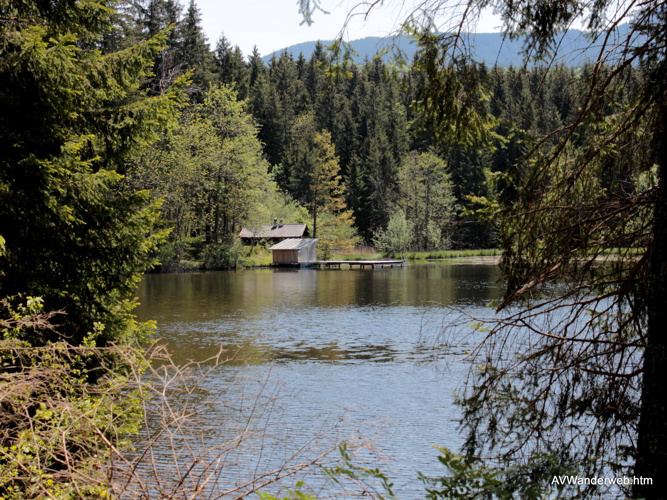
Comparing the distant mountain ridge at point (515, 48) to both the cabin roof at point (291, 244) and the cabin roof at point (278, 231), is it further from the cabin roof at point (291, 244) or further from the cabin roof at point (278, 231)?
the cabin roof at point (278, 231)

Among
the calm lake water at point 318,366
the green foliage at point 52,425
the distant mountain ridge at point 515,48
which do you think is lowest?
the calm lake water at point 318,366

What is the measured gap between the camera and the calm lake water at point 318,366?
9297mm

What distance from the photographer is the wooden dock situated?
51.9m

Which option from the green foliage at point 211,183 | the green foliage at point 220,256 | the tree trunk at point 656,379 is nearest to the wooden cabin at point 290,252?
the green foliage at point 211,183

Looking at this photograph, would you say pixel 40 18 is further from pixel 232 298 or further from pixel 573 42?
pixel 232 298

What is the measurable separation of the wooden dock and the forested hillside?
3.91 meters

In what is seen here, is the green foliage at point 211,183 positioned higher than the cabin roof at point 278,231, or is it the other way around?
the green foliage at point 211,183

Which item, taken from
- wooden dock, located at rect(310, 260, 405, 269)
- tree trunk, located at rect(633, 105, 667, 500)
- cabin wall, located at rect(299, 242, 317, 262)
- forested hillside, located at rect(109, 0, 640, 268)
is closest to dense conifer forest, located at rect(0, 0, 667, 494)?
tree trunk, located at rect(633, 105, 667, 500)

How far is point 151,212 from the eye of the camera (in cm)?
955

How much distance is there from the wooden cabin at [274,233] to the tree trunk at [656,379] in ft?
157

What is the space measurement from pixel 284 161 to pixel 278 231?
18.0 m

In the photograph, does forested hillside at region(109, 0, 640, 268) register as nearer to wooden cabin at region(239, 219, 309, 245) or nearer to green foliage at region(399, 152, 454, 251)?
green foliage at region(399, 152, 454, 251)

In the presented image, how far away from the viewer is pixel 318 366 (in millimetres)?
15797

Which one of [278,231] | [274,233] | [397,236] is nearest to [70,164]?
[274,233]
